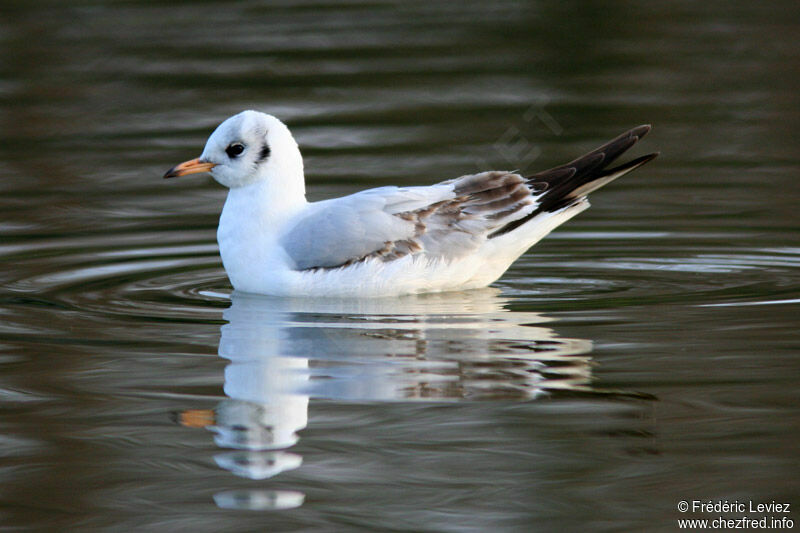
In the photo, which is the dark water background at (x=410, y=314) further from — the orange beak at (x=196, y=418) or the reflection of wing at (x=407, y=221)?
the reflection of wing at (x=407, y=221)

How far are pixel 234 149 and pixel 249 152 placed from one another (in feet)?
0.31

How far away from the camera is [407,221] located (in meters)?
8.30

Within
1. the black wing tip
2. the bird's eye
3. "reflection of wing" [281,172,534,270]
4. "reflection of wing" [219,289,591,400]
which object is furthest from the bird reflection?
the black wing tip

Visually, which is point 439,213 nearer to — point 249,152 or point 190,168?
point 249,152

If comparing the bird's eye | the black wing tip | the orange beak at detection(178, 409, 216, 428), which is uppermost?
the black wing tip

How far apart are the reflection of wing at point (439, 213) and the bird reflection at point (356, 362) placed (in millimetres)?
311

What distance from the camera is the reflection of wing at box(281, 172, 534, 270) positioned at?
8141 millimetres

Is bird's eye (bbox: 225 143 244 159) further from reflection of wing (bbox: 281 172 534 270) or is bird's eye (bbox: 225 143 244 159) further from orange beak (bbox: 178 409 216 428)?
orange beak (bbox: 178 409 216 428)

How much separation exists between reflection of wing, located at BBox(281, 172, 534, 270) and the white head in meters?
0.37

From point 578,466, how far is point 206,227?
5845mm

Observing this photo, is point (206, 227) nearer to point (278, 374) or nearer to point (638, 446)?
point (278, 374)

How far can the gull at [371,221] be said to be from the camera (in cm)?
816

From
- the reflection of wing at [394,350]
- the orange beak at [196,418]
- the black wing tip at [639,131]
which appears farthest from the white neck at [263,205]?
the orange beak at [196,418]

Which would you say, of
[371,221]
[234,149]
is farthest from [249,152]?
[371,221]
